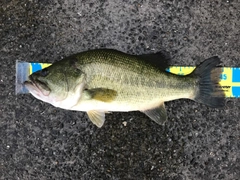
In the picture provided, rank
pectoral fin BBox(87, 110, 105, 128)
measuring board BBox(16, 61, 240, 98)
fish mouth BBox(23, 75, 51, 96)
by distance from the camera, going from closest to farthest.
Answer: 1. fish mouth BBox(23, 75, 51, 96)
2. pectoral fin BBox(87, 110, 105, 128)
3. measuring board BBox(16, 61, 240, 98)

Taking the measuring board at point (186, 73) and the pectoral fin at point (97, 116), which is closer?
the pectoral fin at point (97, 116)

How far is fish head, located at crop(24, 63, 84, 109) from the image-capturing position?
2350 mm

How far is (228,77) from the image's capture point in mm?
2857

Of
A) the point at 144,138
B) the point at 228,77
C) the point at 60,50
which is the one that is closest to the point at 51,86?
the point at 60,50

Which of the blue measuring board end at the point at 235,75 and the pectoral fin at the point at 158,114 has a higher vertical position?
the blue measuring board end at the point at 235,75

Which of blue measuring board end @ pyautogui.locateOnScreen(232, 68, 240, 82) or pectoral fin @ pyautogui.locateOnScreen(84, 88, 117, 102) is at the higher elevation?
blue measuring board end @ pyautogui.locateOnScreen(232, 68, 240, 82)

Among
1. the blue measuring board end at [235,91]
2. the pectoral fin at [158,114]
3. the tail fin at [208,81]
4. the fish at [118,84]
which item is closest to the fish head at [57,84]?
the fish at [118,84]

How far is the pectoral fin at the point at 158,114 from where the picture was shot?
2.62 metres

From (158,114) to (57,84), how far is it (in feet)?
2.82

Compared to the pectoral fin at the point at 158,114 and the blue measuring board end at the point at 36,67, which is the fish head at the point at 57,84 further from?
the pectoral fin at the point at 158,114

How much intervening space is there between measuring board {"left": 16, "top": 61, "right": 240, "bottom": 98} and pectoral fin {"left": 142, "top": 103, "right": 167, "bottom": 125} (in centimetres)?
43

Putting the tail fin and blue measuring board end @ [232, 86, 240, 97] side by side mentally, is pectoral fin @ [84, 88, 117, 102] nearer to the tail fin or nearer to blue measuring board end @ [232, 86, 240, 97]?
the tail fin

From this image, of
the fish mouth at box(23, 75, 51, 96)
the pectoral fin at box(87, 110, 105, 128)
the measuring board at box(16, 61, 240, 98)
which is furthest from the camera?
the measuring board at box(16, 61, 240, 98)

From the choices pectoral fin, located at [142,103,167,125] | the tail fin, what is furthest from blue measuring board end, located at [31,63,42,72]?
the tail fin
